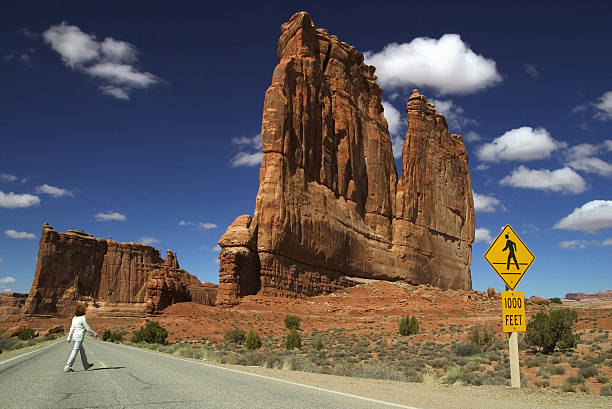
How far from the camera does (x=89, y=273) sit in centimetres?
9356

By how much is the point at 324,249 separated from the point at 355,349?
2548 cm

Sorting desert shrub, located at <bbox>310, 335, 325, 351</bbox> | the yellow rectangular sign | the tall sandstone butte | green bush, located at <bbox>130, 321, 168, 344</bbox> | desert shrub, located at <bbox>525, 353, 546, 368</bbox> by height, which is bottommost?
green bush, located at <bbox>130, 321, 168, 344</bbox>

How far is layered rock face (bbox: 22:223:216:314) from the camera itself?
84375mm


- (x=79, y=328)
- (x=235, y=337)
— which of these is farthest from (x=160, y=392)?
(x=235, y=337)

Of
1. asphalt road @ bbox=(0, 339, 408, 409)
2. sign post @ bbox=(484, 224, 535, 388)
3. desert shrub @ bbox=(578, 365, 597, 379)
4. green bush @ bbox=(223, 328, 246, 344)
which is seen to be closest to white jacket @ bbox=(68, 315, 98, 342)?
asphalt road @ bbox=(0, 339, 408, 409)

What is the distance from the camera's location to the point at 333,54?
5825 centimetres

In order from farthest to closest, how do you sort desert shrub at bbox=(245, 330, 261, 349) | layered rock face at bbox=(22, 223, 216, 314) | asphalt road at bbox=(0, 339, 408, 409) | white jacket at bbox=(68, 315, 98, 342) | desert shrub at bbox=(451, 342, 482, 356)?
layered rock face at bbox=(22, 223, 216, 314)
desert shrub at bbox=(245, 330, 261, 349)
desert shrub at bbox=(451, 342, 482, 356)
white jacket at bbox=(68, 315, 98, 342)
asphalt road at bbox=(0, 339, 408, 409)

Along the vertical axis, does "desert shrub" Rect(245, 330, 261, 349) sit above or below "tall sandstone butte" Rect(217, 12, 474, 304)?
below

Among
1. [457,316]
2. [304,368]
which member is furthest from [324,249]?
[304,368]

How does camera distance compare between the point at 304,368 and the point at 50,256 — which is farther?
the point at 50,256

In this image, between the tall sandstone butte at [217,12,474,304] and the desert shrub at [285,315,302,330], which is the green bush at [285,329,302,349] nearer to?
the desert shrub at [285,315,302,330]

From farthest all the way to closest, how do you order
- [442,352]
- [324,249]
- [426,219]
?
1. [426,219]
2. [324,249]
3. [442,352]

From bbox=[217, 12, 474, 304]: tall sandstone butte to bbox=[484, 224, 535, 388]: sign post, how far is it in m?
33.8

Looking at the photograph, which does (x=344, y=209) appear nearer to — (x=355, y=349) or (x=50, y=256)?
(x=355, y=349)
